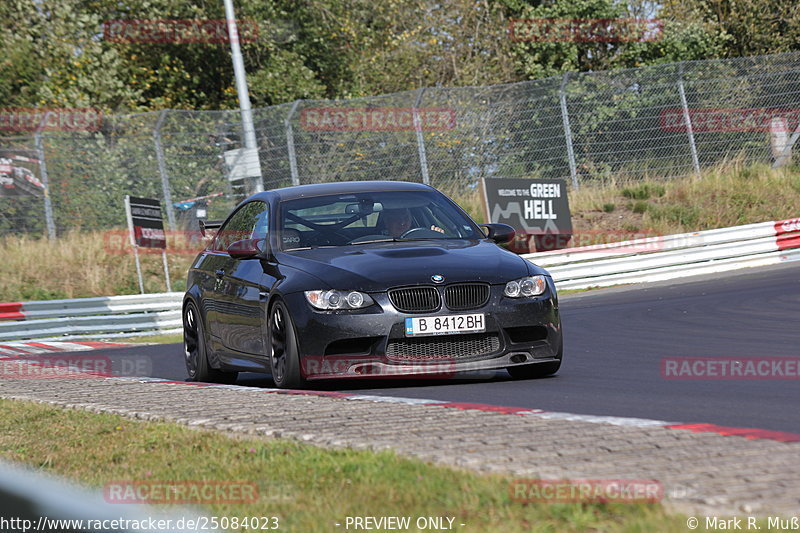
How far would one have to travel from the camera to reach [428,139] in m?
24.2

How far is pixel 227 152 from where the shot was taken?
22438 millimetres

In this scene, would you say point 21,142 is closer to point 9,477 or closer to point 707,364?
point 707,364

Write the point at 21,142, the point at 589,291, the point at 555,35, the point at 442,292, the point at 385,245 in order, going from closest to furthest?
the point at 442,292, the point at 385,245, the point at 589,291, the point at 21,142, the point at 555,35

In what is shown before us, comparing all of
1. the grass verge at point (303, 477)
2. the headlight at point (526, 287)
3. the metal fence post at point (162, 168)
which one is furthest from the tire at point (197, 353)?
the metal fence post at point (162, 168)

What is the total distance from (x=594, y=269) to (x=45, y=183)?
34.3 ft

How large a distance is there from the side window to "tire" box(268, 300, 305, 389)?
105 cm

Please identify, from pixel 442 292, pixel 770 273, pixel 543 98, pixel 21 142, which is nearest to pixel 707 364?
pixel 442 292

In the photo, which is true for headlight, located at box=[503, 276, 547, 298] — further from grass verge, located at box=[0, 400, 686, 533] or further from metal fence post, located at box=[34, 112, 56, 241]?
metal fence post, located at box=[34, 112, 56, 241]

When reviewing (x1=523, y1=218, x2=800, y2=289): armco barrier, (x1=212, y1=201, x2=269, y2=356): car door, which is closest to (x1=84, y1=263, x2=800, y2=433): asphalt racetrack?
(x1=212, y1=201, x2=269, y2=356): car door

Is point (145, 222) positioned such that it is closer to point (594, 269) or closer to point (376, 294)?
point (594, 269)

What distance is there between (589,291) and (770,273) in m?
2.96

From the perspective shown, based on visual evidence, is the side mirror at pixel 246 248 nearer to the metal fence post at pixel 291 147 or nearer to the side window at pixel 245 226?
the side window at pixel 245 226

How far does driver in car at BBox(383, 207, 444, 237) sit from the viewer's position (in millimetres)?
9242

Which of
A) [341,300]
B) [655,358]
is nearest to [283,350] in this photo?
[341,300]
